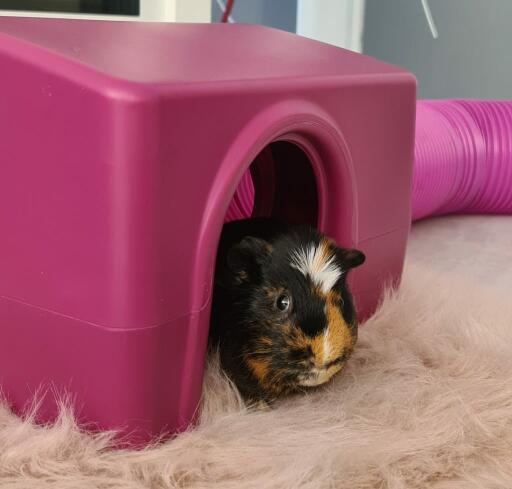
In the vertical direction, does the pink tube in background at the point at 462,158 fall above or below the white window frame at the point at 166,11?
below

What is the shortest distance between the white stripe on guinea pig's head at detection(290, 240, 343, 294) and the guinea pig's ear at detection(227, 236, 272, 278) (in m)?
0.04

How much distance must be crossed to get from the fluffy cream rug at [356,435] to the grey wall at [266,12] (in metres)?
1.70

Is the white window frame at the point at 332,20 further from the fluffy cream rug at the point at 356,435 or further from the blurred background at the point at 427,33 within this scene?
the fluffy cream rug at the point at 356,435

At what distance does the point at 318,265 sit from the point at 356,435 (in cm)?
21

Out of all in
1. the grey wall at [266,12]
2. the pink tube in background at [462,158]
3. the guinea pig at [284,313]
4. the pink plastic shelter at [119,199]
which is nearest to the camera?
the pink plastic shelter at [119,199]

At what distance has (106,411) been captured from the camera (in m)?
0.92

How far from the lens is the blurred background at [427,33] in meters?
2.84

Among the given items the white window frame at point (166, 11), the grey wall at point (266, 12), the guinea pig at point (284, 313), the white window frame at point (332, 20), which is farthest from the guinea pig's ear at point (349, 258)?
the white window frame at point (332, 20)

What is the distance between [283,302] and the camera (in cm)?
98

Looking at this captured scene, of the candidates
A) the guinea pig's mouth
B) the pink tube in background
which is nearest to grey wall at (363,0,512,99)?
the pink tube in background

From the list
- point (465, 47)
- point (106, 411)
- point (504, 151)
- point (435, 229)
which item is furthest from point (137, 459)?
point (465, 47)

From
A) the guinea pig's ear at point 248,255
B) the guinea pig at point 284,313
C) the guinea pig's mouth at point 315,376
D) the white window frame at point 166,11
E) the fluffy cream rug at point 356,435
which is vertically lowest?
the fluffy cream rug at point 356,435

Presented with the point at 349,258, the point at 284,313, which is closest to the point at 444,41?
the point at 349,258

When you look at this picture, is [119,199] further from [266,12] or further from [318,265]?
[266,12]
